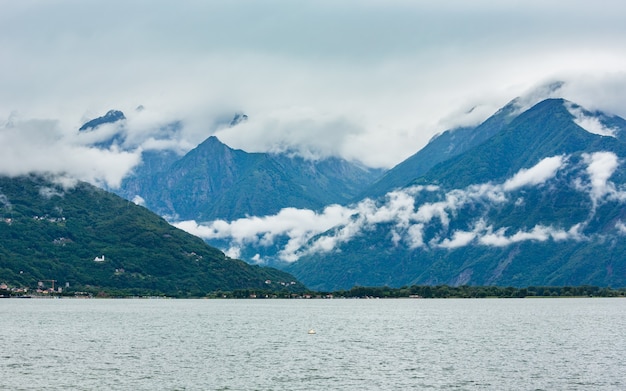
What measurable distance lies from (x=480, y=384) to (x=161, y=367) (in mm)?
49489

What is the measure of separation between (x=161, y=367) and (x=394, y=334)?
78.0 meters

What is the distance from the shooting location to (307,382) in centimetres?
11188

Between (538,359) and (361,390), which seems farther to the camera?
(538,359)

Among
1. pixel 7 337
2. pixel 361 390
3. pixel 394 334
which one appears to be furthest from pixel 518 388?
pixel 7 337

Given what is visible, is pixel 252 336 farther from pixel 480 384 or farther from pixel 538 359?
pixel 480 384

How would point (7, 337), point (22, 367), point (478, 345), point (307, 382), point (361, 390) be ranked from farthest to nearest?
point (7, 337) → point (478, 345) → point (22, 367) → point (307, 382) → point (361, 390)

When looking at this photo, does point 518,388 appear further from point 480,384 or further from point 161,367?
point 161,367

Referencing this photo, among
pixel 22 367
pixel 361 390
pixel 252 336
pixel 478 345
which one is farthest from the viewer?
pixel 252 336

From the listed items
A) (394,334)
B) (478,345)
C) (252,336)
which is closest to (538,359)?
(478,345)

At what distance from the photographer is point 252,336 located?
189625 mm

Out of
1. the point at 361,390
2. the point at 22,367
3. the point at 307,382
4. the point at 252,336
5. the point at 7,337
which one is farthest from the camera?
the point at 252,336

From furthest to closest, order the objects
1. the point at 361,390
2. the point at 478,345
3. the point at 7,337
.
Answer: the point at 7,337, the point at 478,345, the point at 361,390

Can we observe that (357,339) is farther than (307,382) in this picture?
Yes

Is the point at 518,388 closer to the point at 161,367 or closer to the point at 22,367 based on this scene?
the point at 161,367
